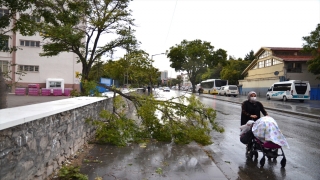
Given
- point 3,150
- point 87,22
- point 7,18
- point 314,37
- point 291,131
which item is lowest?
point 291,131

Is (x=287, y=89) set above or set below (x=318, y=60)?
below

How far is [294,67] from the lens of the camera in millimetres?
40562

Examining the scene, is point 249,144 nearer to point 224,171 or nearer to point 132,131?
point 224,171

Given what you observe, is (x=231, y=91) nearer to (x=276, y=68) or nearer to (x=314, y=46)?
(x=276, y=68)

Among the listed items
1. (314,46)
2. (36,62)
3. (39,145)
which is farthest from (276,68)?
(39,145)

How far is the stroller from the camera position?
5.43 metres

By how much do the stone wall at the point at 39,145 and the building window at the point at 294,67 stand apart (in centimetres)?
4074

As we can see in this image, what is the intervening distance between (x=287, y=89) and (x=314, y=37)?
6.70m

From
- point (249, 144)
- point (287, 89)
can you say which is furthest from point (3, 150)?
point (287, 89)

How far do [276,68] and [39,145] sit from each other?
44562 millimetres

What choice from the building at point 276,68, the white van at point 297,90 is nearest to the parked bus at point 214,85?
the building at point 276,68

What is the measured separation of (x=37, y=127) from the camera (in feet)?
12.2

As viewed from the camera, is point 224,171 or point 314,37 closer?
point 224,171

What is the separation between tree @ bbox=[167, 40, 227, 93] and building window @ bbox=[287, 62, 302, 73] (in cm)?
1745
